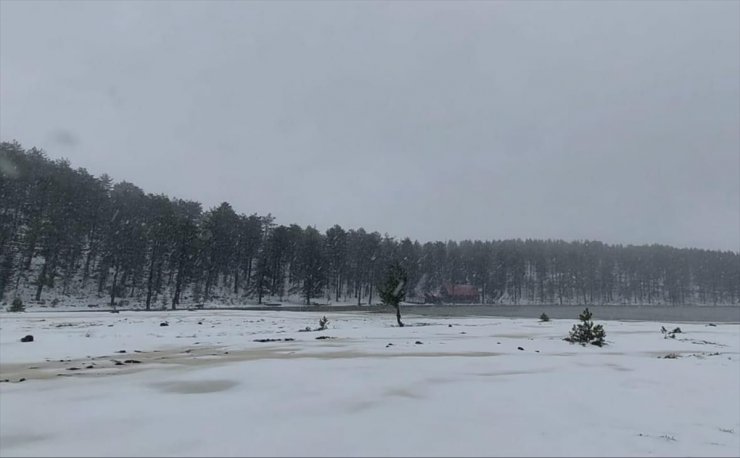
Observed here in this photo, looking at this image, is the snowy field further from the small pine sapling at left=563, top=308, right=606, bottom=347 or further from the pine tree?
the pine tree

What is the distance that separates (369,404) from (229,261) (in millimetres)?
89576

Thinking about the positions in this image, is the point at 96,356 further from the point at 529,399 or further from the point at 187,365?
the point at 529,399

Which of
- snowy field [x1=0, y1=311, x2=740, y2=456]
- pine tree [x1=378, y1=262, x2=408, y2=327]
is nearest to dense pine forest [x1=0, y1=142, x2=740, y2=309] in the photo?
pine tree [x1=378, y1=262, x2=408, y2=327]

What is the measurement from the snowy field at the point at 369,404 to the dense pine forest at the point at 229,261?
54.1m

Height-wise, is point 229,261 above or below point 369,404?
above

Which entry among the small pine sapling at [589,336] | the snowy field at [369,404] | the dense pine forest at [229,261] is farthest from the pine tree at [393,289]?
the dense pine forest at [229,261]

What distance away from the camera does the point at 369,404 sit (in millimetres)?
9852

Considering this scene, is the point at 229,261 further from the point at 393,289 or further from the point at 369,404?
the point at 369,404

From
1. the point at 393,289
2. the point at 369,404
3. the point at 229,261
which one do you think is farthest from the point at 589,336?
the point at 229,261

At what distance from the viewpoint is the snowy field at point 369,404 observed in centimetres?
717

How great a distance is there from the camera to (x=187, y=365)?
16391 millimetres

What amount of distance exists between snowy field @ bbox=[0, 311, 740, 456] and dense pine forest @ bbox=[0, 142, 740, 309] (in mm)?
54117

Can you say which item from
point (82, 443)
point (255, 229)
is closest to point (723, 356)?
point (82, 443)

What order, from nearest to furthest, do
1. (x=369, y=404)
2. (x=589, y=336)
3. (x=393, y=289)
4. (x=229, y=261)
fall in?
1. (x=369, y=404)
2. (x=589, y=336)
3. (x=393, y=289)
4. (x=229, y=261)
